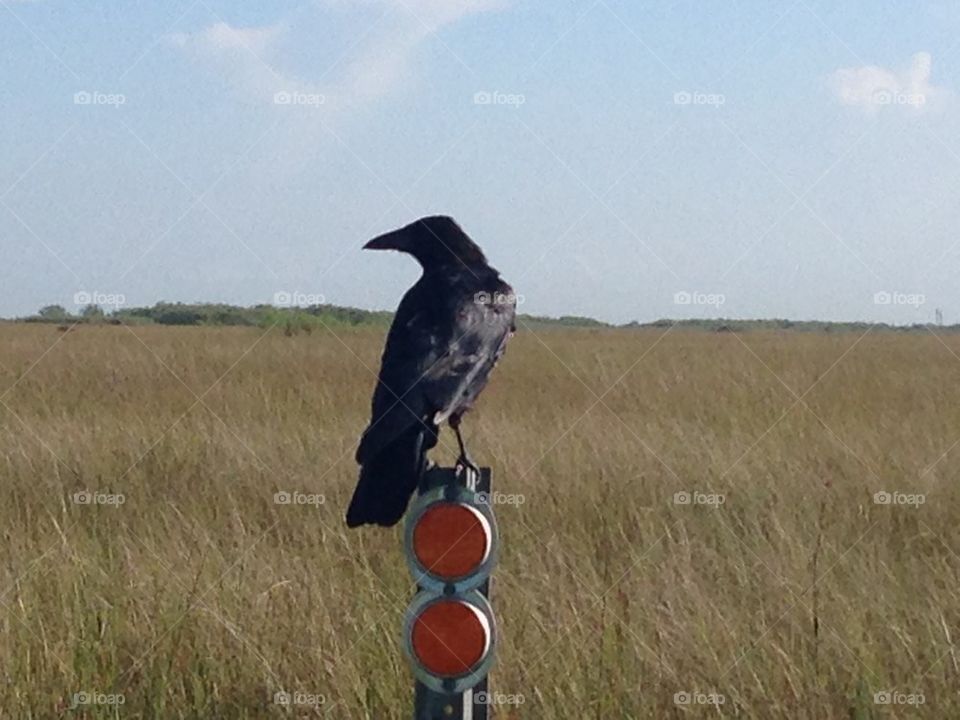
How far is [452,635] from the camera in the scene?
2.19m

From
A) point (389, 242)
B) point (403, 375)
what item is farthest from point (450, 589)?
point (389, 242)

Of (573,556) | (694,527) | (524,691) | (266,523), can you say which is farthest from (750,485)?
(524,691)

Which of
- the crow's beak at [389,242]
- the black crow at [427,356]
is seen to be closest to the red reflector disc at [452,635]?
the black crow at [427,356]

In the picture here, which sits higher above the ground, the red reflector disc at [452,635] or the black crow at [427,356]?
the black crow at [427,356]

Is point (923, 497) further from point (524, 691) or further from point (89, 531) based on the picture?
point (89, 531)

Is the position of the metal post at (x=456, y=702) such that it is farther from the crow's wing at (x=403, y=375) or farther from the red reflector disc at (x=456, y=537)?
the crow's wing at (x=403, y=375)

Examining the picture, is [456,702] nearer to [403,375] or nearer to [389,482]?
[389,482]

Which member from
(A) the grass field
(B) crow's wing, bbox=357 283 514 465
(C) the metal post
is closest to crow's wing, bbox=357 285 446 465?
(B) crow's wing, bbox=357 283 514 465

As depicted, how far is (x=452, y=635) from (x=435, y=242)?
1277 mm

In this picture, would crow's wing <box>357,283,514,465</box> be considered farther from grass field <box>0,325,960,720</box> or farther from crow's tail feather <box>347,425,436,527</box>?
grass field <box>0,325,960,720</box>

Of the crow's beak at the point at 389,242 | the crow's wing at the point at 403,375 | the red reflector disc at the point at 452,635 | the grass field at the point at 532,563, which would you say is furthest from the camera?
the grass field at the point at 532,563

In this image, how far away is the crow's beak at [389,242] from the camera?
121 inches

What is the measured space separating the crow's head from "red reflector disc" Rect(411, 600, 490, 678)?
3.98 ft

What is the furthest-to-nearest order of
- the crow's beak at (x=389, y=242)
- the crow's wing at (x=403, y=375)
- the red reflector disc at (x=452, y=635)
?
the crow's beak at (x=389, y=242) → the crow's wing at (x=403, y=375) → the red reflector disc at (x=452, y=635)
